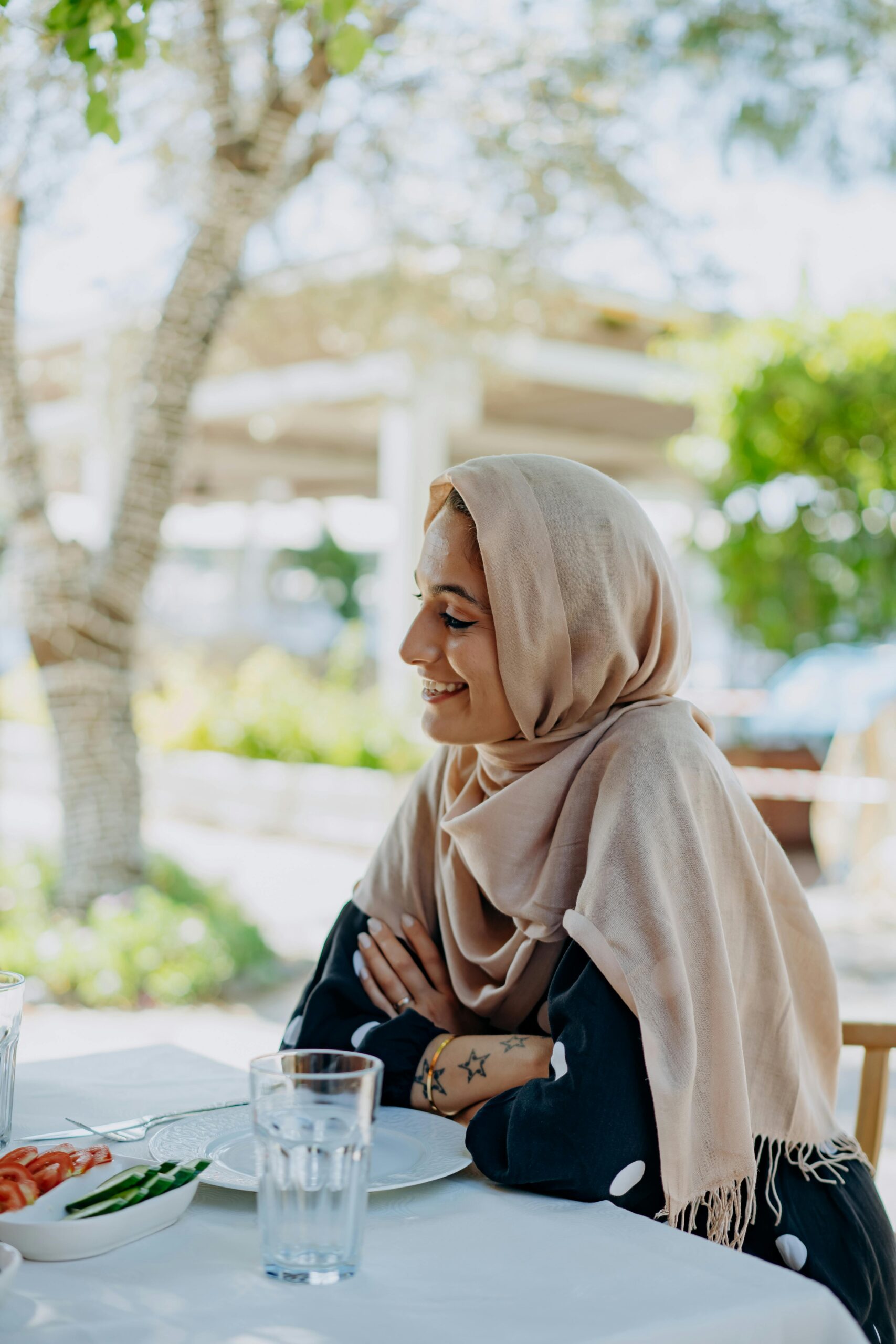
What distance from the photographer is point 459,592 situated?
1.64 metres

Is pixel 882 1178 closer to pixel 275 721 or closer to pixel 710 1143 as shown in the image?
pixel 710 1143

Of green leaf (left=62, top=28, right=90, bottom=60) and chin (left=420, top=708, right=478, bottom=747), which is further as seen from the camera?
green leaf (left=62, top=28, right=90, bottom=60)

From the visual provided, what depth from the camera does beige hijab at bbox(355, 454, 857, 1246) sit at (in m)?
1.40

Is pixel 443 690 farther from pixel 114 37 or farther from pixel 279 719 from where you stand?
pixel 279 719

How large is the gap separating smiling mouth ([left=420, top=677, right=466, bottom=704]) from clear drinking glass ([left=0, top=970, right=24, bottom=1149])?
0.58 metres

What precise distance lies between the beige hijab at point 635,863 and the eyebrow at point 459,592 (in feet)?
0.14

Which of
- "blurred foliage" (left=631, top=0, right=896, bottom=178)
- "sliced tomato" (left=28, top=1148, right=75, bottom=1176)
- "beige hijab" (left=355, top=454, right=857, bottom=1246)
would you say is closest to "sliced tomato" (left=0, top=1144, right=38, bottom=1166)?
"sliced tomato" (left=28, top=1148, right=75, bottom=1176)

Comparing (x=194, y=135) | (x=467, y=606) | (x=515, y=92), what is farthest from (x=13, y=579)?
(x=467, y=606)

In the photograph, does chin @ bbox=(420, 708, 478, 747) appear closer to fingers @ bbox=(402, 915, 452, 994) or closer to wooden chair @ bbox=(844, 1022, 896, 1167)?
fingers @ bbox=(402, 915, 452, 994)

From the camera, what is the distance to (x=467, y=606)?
64.2 inches

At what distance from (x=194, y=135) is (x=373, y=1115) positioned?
528cm

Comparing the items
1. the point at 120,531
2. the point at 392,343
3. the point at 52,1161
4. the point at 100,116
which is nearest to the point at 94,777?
the point at 120,531

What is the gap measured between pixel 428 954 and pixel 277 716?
326 inches

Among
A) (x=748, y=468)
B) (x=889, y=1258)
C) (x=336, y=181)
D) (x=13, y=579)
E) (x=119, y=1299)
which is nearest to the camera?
(x=119, y=1299)
